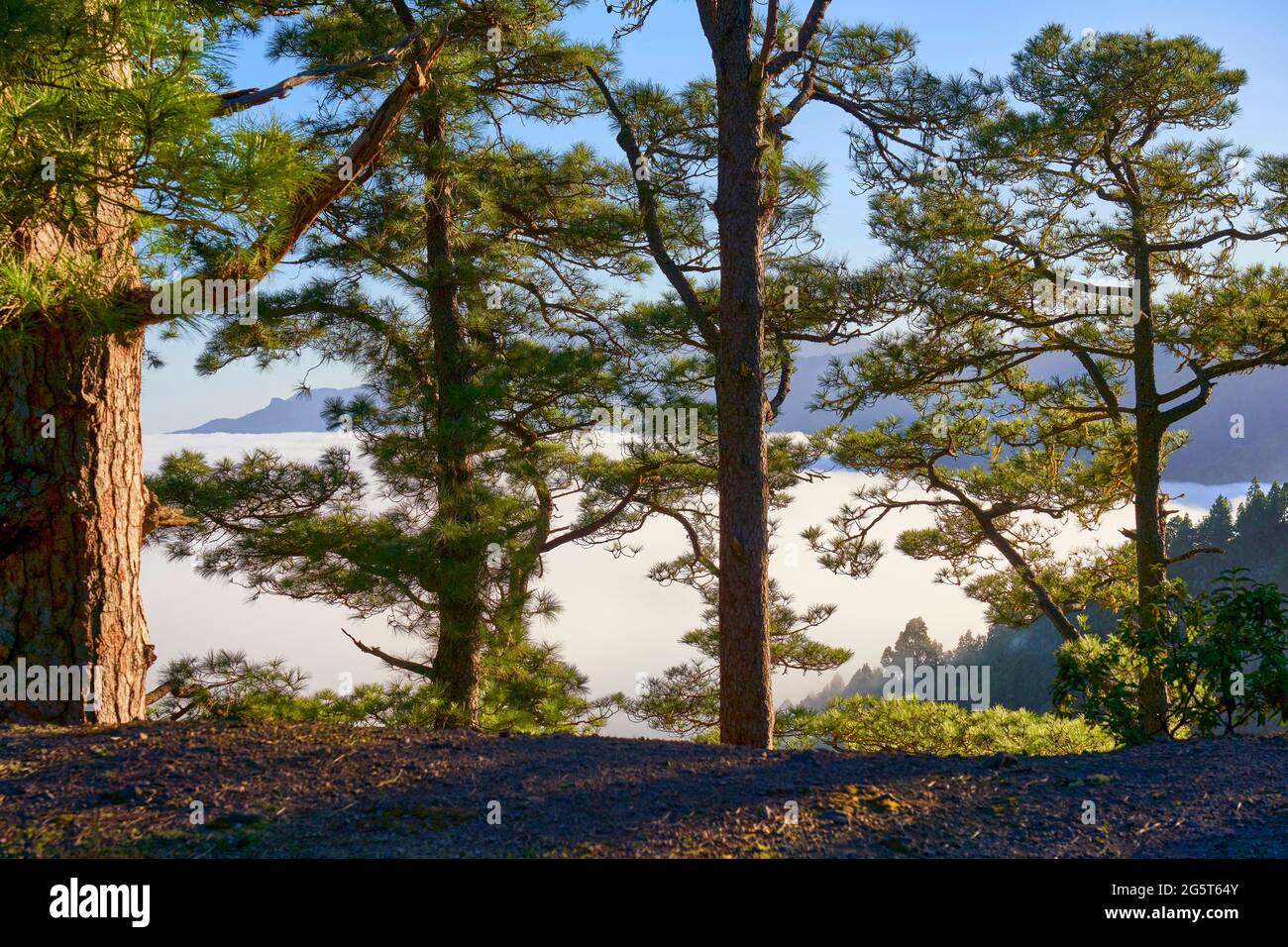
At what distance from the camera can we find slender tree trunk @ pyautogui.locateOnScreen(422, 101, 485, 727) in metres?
5.74

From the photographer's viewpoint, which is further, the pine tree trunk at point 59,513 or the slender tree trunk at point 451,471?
the slender tree trunk at point 451,471

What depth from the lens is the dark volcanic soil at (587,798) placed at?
247 centimetres

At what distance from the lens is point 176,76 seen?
8.54 ft

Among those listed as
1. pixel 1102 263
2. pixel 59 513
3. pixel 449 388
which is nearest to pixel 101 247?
pixel 59 513

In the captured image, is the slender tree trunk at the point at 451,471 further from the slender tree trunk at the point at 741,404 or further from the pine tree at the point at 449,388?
the slender tree trunk at the point at 741,404

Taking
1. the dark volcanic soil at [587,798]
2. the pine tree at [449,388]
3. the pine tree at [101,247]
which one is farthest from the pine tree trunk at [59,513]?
the pine tree at [449,388]

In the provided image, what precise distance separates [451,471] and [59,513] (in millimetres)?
2705

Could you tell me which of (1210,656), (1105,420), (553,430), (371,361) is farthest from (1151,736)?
(1105,420)

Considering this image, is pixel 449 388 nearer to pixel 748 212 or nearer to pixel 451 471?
pixel 451 471

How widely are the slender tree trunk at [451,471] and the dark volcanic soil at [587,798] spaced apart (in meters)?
2.37

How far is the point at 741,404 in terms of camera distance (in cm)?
473

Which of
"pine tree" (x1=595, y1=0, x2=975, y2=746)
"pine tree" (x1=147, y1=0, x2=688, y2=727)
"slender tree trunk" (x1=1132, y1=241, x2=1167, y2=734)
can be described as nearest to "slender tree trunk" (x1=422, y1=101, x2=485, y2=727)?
"pine tree" (x1=147, y1=0, x2=688, y2=727)

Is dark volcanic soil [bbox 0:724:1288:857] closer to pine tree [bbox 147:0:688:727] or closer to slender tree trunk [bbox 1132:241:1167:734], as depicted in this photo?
pine tree [bbox 147:0:688:727]

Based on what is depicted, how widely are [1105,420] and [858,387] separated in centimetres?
279
